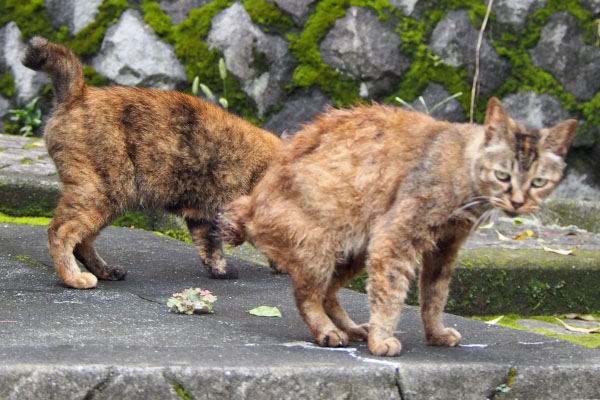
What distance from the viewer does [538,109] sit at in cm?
697

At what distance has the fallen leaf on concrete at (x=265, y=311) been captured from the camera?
4071 millimetres

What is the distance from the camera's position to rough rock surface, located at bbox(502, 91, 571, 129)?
6.95 meters

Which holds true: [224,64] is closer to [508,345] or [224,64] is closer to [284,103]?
[284,103]

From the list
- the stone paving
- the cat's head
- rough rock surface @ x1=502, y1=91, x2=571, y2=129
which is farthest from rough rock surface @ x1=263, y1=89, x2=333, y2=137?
the cat's head

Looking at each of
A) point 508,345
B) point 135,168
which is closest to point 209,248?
point 135,168

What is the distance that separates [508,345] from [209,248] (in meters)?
2.21

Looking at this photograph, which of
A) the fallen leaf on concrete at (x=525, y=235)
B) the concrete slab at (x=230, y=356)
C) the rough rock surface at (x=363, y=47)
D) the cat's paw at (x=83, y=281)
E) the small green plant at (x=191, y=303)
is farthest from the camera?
the rough rock surface at (x=363, y=47)

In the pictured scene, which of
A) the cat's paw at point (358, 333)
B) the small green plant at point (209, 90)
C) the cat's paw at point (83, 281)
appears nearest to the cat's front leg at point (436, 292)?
the cat's paw at point (358, 333)

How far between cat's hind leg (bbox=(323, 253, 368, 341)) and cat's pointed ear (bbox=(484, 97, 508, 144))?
0.79 m

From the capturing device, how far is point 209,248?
17.0 feet

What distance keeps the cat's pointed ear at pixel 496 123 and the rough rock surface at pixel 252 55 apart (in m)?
3.89

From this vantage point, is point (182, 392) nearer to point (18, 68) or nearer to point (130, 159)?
point (130, 159)

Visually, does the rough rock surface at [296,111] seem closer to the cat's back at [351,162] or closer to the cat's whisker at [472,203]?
the cat's back at [351,162]

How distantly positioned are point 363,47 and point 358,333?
12.7 feet
